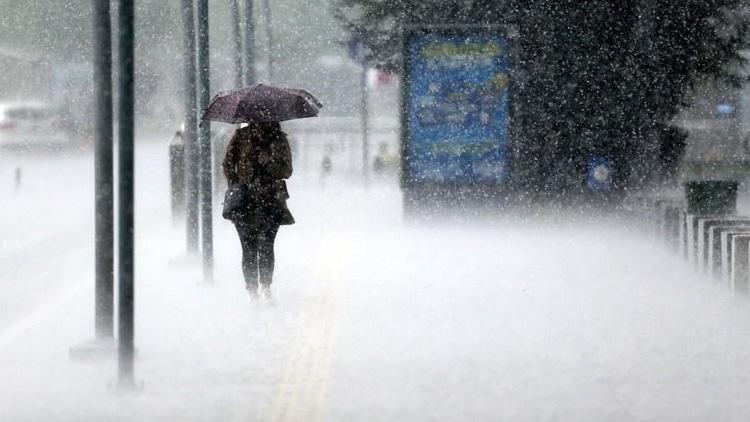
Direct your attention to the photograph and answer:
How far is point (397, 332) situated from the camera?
Result: 11109mm

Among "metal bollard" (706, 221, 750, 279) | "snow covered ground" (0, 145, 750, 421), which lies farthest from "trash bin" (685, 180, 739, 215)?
"metal bollard" (706, 221, 750, 279)

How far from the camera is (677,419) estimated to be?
809cm

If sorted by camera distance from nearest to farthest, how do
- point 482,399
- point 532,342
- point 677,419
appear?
1. point 677,419
2. point 482,399
3. point 532,342

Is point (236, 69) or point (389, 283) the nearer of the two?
point (389, 283)

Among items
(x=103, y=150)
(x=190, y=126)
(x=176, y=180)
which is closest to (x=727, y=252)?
(x=190, y=126)

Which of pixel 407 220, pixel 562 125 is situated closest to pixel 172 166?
pixel 407 220

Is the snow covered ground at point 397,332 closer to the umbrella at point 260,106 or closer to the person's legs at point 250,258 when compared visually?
the person's legs at point 250,258

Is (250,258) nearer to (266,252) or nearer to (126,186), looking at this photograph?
(266,252)

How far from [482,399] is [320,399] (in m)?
0.92

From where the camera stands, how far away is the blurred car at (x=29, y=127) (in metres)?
48.4

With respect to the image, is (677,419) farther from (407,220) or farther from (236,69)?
(236,69)

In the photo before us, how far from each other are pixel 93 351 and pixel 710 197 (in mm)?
8146

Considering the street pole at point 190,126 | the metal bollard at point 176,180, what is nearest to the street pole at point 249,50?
the metal bollard at point 176,180

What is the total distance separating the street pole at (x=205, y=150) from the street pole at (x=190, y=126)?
255 mm
